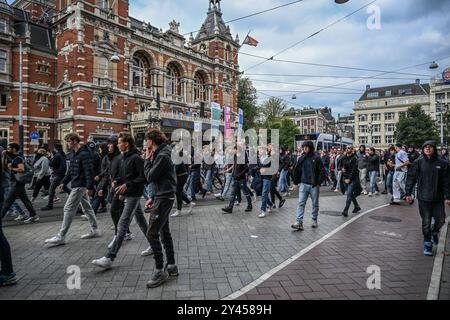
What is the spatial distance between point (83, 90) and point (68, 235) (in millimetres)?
24907

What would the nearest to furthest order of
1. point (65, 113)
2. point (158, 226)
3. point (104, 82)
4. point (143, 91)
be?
point (158, 226) < point (65, 113) < point (104, 82) < point (143, 91)

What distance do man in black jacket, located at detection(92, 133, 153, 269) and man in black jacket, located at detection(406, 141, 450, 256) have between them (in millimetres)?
4967

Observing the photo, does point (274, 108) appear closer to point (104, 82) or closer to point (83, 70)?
point (104, 82)

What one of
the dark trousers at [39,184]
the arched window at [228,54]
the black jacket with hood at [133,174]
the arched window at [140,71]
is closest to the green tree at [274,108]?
the arched window at [228,54]

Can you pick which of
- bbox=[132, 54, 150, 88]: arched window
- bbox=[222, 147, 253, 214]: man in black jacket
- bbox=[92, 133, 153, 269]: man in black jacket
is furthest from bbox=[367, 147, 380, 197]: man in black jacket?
bbox=[132, 54, 150, 88]: arched window

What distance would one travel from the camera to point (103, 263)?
4059 mm

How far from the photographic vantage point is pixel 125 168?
4.52 meters

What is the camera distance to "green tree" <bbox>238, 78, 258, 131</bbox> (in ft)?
185

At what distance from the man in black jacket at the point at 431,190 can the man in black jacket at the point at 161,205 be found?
14.7ft

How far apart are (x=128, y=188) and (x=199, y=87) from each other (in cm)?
3997

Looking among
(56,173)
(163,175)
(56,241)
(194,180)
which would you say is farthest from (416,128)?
(56,241)

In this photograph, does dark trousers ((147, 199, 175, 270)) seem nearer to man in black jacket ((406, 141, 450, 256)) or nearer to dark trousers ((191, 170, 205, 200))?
man in black jacket ((406, 141, 450, 256))

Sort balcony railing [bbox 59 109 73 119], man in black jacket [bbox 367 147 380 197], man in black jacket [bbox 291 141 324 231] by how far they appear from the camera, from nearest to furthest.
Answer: man in black jacket [bbox 291 141 324 231] < man in black jacket [bbox 367 147 380 197] < balcony railing [bbox 59 109 73 119]
